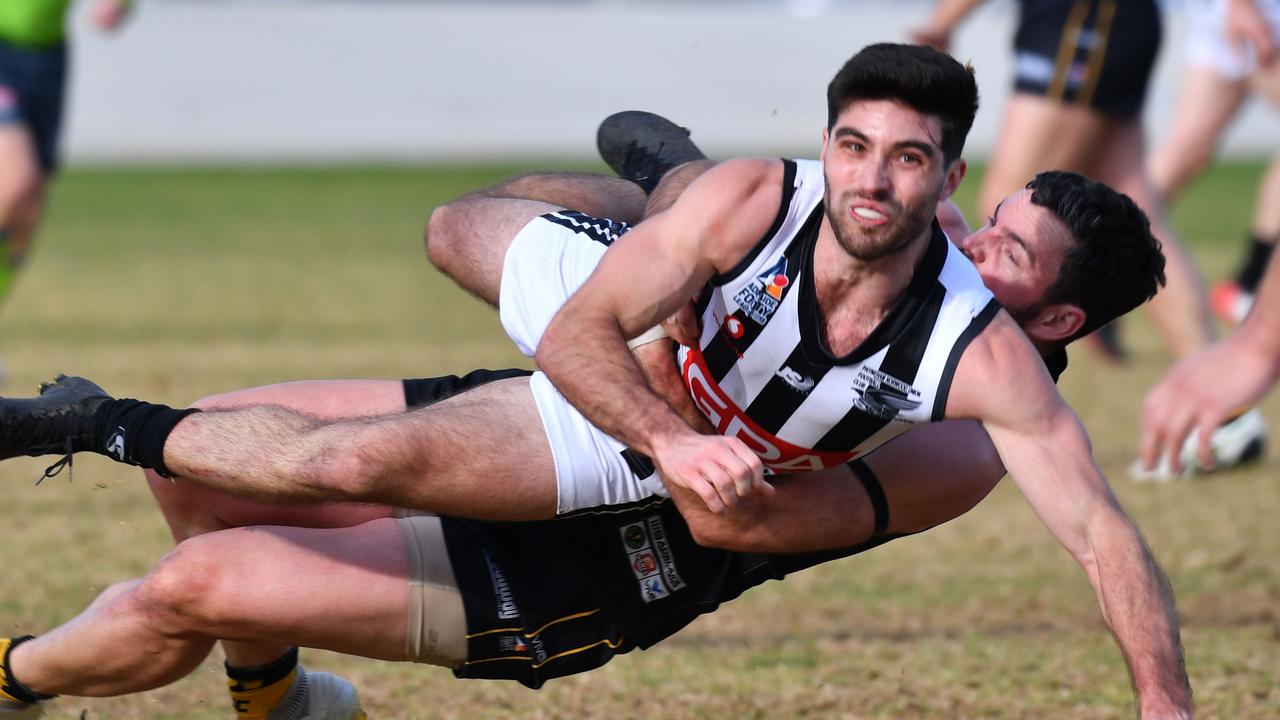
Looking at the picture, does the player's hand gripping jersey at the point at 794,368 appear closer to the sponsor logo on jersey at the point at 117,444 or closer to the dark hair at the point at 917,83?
the dark hair at the point at 917,83

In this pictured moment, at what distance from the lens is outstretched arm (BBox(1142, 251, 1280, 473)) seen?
3.81 m

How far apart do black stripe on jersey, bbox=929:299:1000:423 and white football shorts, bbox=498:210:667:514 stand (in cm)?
69

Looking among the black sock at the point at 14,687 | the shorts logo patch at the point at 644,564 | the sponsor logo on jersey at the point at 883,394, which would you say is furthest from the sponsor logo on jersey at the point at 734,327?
the black sock at the point at 14,687

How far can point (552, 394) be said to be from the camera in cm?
397

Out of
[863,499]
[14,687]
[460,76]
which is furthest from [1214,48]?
[460,76]

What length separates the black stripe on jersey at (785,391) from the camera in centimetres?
371

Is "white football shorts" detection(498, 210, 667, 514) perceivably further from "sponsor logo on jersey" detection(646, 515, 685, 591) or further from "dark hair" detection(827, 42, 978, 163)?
"dark hair" detection(827, 42, 978, 163)

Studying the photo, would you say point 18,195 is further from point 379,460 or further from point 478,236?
point 379,460

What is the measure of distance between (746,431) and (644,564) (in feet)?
1.47

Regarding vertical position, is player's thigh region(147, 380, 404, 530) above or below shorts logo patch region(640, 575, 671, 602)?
above

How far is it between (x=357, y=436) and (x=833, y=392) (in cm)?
107

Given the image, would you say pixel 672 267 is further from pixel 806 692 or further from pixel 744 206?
pixel 806 692

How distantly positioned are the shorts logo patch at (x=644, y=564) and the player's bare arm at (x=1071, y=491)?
0.86 meters

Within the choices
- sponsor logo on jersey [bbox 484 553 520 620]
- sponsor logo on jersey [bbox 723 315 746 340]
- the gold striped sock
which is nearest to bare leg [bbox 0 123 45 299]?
the gold striped sock
